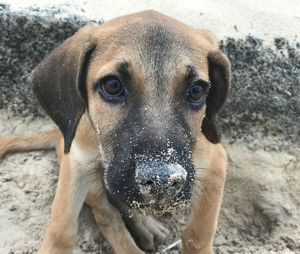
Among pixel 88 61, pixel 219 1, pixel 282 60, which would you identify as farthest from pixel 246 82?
pixel 88 61

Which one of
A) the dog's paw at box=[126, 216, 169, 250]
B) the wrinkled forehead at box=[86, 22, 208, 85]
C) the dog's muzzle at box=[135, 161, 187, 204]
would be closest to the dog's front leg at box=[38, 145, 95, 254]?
the dog's paw at box=[126, 216, 169, 250]

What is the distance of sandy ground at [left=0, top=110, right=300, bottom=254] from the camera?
203 inches

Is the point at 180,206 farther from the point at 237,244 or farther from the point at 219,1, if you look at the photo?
the point at 219,1

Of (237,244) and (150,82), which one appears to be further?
(237,244)

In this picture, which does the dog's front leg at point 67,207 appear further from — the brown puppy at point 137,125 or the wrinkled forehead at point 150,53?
the wrinkled forehead at point 150,53

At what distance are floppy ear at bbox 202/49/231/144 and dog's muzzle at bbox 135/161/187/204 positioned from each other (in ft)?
3.47

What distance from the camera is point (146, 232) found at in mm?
5207

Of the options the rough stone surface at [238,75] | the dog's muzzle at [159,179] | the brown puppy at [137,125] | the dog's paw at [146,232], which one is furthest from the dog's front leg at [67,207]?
the rough stone surface at [238,75]

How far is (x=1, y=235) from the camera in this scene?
5043 millimetres

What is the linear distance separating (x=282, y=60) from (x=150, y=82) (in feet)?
7.59

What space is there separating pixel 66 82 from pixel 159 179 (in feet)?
3.68

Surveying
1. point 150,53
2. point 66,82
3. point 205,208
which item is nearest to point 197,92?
point 150,53

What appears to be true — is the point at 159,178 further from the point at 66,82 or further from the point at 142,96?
the point at 66,82

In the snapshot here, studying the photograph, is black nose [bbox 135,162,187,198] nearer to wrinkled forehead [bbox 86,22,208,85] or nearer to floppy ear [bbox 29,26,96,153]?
wrinkled forehead [bbox 86,22,208,85]
